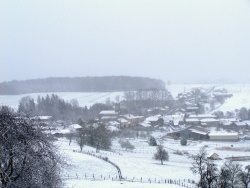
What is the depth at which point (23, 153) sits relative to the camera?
6375 mm

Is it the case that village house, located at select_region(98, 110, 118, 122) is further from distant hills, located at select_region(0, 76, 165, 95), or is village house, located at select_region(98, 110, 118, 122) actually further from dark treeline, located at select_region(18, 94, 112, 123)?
distant hills, located at select_region(0, 76, 165, 95)

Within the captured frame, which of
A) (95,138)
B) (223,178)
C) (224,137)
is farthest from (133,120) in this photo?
(223,178)

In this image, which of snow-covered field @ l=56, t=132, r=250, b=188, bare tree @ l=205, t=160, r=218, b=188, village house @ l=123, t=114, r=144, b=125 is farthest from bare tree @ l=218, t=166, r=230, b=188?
village house @ l=123, t=114, r=144, b=125

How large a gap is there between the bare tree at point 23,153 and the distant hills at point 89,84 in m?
84.8

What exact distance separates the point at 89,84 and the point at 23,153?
90140 millimetres

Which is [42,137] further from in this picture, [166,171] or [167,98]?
[167,98]

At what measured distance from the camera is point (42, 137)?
6.75m

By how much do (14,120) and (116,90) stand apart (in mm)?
87609

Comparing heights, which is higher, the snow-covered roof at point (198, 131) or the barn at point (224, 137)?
the snow-covered roof at point (198, 131)

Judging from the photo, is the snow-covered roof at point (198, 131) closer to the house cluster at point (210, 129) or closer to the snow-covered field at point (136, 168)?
the house cluster at point (210, 129)

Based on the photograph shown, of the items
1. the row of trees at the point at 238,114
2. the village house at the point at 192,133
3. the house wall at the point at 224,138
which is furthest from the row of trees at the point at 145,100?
the house wall at the point at 224,138

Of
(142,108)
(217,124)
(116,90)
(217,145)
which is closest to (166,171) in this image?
(217,145)

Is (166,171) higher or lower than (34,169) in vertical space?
lower

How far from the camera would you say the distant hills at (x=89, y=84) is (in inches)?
3720
